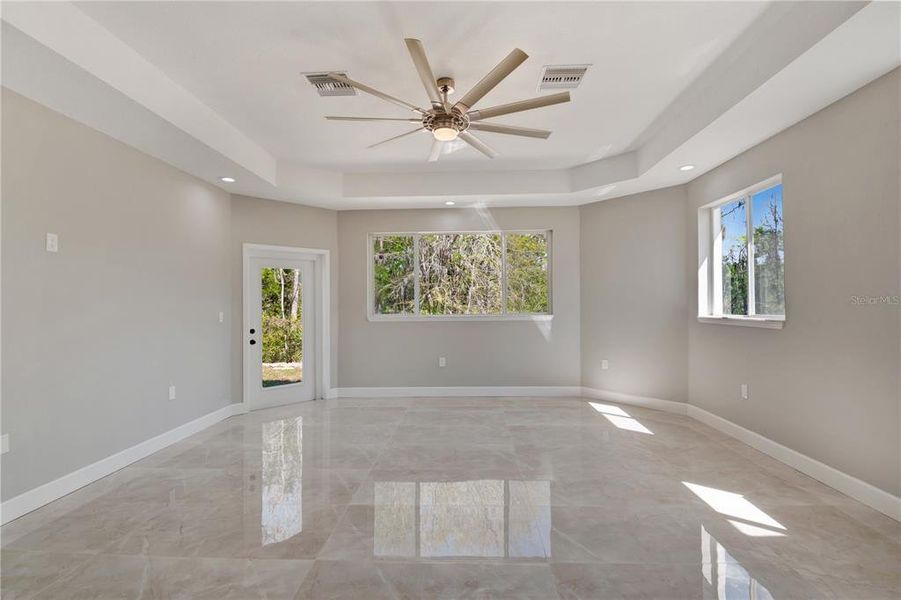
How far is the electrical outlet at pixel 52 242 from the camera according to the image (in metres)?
2.78

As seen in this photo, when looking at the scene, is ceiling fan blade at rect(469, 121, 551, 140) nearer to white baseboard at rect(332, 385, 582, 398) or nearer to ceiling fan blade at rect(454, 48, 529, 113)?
ceiling fan blade at rect(454, 48, 529, 113)

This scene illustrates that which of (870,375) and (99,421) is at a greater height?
(870,375)

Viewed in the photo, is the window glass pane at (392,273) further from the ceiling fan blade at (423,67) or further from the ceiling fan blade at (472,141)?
the ceiling fan blade at (423,67)

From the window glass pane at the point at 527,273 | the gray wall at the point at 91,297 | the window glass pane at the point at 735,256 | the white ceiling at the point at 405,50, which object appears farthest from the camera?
the window glass pane at the point at 527,273

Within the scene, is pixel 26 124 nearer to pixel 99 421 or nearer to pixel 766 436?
pixel 99 421

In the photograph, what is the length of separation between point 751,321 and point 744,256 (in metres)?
0.72

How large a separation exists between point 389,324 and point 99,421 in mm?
3248

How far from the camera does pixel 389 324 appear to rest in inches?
229

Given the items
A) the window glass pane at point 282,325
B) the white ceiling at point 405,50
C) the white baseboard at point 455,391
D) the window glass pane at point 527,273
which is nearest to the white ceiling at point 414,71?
the white ceiling at point 405,50

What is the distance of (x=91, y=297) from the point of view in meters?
3.10

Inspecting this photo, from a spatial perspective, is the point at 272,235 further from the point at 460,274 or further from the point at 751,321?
the point at 751,321

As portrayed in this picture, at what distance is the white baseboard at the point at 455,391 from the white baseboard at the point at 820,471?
1905mm

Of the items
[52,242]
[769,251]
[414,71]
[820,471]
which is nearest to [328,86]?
[414,71]

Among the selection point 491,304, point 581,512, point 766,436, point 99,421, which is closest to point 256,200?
point 99,421
